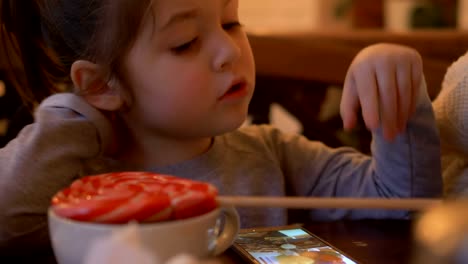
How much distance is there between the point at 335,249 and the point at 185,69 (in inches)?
11.1

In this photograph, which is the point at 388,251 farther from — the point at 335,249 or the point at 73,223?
the point at 73,223

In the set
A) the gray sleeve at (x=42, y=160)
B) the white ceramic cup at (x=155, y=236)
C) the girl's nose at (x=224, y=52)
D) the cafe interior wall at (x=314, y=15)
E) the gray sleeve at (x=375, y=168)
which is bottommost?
the cafe interior wall at (x=314, y=15)

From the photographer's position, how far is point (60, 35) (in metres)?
0.81

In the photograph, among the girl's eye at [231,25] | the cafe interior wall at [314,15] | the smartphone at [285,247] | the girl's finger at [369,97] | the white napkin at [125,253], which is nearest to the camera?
the white napkin at [125,253]

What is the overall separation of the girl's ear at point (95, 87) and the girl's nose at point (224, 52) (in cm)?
15

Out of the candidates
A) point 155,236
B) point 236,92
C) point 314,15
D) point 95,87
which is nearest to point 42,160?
point 95,87

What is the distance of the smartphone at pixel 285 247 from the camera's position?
21.3 inches

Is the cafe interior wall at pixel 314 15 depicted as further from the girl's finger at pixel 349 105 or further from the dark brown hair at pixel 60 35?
the girl's finger at pixel 349 105

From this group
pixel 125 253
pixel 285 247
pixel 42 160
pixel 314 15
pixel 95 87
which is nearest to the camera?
pixel 125 253

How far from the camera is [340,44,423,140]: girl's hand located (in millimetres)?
662

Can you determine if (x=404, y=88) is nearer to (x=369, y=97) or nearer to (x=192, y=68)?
(x=369, y=97)

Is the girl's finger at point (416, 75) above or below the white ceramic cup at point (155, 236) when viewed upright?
above

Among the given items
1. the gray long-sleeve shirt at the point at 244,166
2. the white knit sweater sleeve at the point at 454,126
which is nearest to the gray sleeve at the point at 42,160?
the gray long-sleeve shirt at the point at 244,166

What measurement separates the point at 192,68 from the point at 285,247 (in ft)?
0.83
